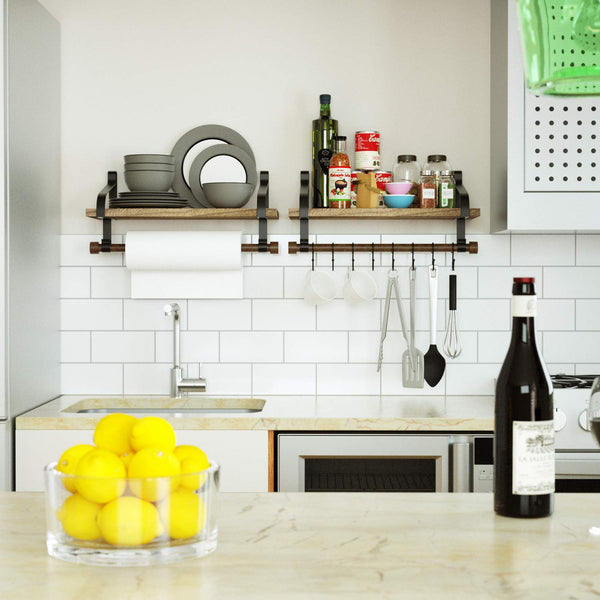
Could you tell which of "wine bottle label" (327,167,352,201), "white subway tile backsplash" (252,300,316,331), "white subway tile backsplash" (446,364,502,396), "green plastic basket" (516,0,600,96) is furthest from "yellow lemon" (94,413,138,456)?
"white subway tile backsplash" (446,364,502,396)

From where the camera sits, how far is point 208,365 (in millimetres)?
3346

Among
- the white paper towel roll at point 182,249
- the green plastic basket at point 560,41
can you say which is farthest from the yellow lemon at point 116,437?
the white paper towel roll at point 182,249

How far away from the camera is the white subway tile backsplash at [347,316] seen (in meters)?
3.33

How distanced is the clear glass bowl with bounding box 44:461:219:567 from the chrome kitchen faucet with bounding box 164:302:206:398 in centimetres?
212

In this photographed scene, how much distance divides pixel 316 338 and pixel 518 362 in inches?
80.8

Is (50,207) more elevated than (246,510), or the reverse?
(50,207)

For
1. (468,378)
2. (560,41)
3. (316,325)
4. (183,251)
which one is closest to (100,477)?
(560,41)

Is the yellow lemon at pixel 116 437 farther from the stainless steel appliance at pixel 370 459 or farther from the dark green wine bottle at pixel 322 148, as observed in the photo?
the dark green wine bottle at pixel 322 148

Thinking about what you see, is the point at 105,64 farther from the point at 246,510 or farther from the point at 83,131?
the point at 246,510

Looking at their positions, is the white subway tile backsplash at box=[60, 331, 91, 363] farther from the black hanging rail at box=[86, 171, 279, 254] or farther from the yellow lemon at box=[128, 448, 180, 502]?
the yellow lemon at box=[128, 448, 180, 502]

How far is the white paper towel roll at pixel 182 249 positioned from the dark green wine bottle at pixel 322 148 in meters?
0.34

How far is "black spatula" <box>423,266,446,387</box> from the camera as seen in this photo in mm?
3184

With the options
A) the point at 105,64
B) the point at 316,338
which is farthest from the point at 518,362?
the point at 105,64

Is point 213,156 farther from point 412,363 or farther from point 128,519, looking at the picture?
point 128,519
